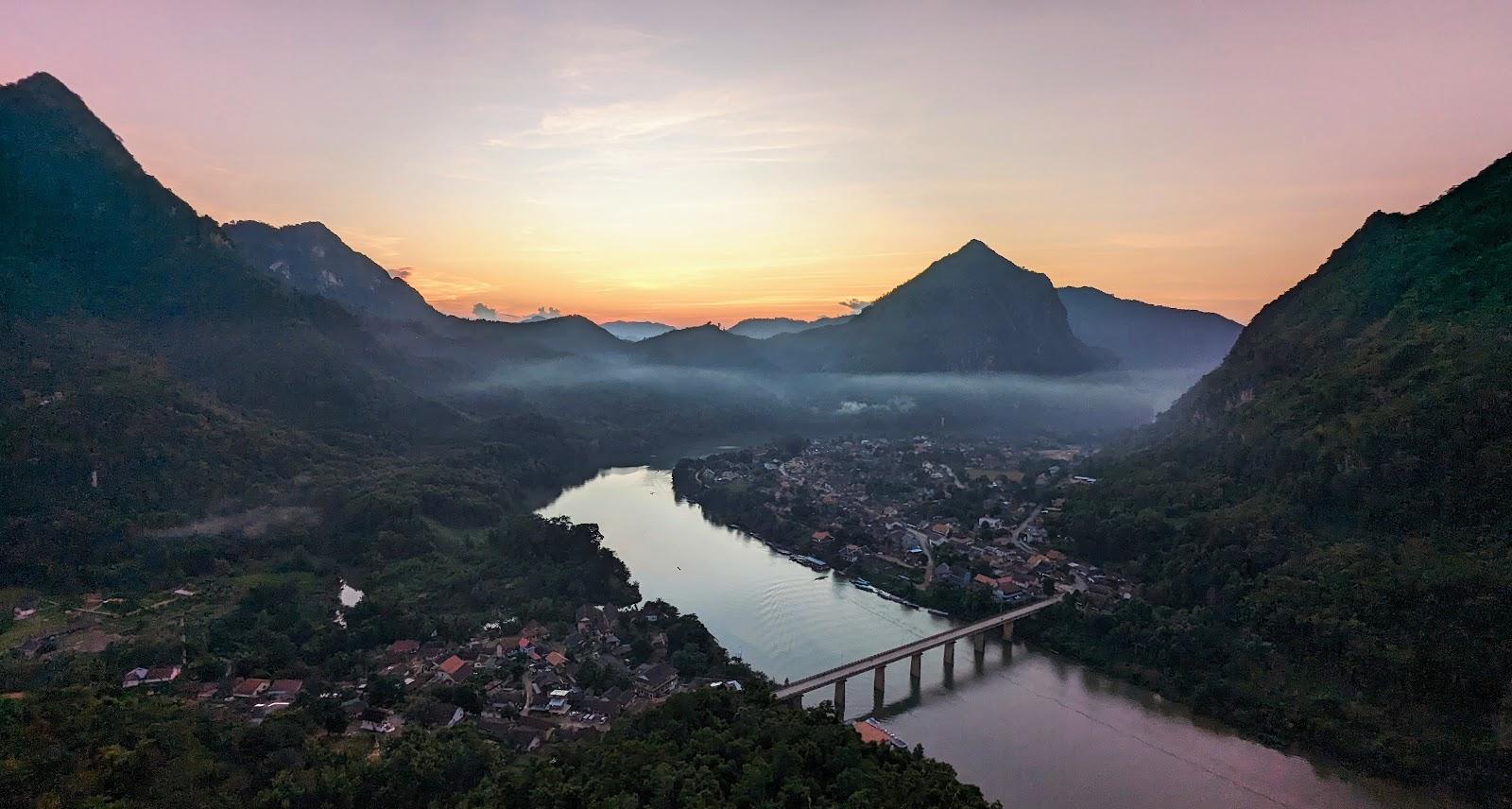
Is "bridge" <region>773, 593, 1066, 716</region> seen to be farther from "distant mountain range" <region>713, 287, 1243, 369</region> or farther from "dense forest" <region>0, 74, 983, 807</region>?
"distant mountain range" <region>713, 287, 1243, 369</region>

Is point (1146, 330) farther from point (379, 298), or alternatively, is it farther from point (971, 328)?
point (379, 298)

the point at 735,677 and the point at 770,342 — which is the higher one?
the point at 770,342

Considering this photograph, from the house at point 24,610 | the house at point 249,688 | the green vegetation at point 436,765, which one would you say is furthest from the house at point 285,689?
the house at point 24,610

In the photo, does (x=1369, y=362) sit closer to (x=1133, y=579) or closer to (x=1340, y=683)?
(x=1133, y=579)

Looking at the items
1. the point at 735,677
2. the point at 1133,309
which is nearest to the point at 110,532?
the point at 735,677

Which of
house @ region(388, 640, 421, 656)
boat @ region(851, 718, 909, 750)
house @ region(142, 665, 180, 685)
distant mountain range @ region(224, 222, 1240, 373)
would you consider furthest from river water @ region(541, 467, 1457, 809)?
distant mountain range @ region(224, 222, 1240, 373)

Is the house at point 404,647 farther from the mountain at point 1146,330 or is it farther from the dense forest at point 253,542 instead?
the mountain at point 1146,330
